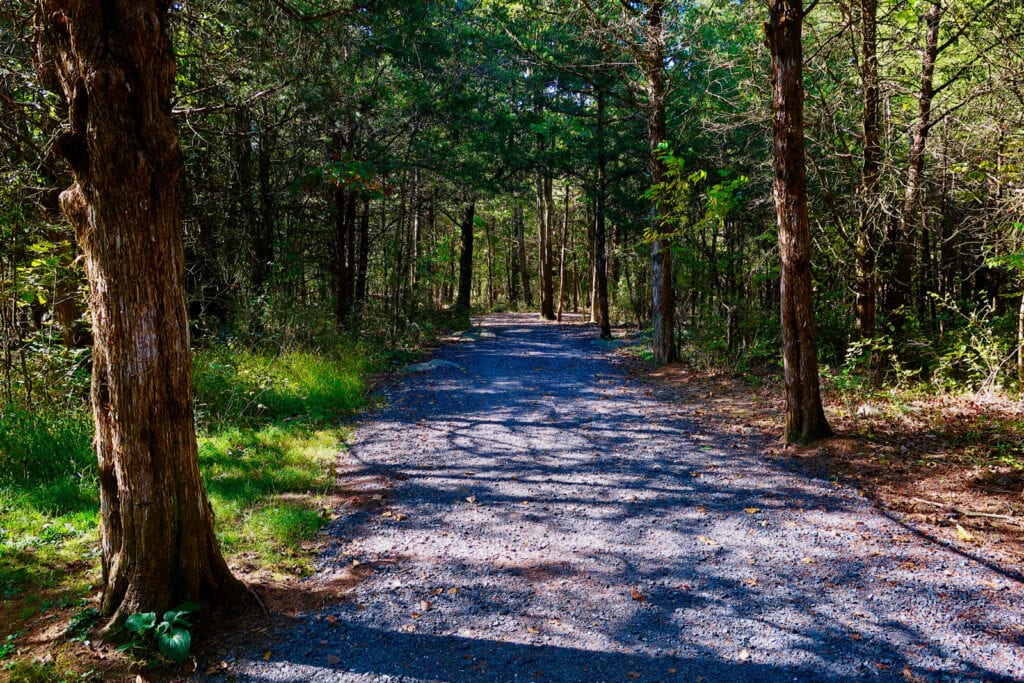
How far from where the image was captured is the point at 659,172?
11836mm

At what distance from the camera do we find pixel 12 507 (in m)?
4.90

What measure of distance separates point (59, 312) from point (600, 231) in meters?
14.2

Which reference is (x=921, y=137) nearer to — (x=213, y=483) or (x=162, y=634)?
(x=213, y=483)

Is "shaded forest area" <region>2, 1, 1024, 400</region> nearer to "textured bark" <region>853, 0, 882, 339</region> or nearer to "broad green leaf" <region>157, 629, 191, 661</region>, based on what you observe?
"textured bark" <region>853, 0, 882, 339</region>

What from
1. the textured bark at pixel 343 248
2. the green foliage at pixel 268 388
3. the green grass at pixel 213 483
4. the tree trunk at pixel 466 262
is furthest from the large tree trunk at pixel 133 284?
the tree trunk at pixel 466 262

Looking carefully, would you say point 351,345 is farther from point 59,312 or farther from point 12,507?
point 12,507

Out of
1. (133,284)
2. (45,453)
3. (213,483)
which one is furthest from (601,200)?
(133,284)

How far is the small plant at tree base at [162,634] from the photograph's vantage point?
309 cm

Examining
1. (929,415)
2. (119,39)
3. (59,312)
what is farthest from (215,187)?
(929,415)

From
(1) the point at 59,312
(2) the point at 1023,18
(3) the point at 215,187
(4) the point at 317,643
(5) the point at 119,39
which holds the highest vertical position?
(2) the point at 1023,18

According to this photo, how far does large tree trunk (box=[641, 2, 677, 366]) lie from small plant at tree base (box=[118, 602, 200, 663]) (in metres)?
9.35

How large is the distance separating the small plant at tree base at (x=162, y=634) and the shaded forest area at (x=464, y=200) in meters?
0.59

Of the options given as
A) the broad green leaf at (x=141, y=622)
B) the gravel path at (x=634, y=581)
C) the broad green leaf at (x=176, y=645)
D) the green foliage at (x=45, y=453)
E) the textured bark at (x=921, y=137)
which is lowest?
the gravel path at (x=634, y=581)

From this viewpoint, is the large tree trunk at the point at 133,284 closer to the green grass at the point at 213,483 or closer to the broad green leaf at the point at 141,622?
the broad green leaf at the point at 141,622
